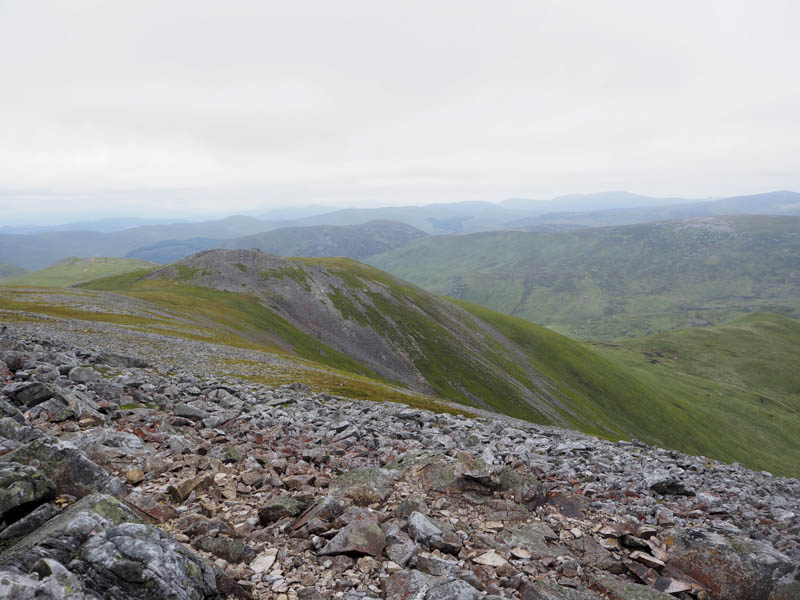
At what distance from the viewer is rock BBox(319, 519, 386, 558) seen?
10.3m

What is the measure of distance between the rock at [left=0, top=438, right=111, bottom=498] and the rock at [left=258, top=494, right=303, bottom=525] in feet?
14.1

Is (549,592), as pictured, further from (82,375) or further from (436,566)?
(82,375)

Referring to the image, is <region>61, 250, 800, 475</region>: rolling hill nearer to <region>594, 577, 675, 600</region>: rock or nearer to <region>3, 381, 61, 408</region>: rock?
<region>3, 381, 61, 408</region>: rock

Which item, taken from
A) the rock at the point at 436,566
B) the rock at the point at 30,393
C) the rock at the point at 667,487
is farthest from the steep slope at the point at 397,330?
the rock at the point at 436,566

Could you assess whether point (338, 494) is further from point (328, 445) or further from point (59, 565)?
point (59, 565)

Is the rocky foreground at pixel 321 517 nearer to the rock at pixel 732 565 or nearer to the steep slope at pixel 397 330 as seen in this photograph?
the rock at pixel 732 565

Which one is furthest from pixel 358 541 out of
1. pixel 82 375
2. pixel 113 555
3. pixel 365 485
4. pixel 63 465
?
pixel 82 375

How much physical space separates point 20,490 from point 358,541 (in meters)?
7.54

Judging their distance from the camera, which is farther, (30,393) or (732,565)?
(30,393)

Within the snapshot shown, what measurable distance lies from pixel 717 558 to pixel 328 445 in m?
15.4

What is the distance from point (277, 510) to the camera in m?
12.2

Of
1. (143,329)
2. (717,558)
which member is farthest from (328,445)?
(143,329)

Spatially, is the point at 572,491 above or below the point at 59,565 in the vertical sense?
below

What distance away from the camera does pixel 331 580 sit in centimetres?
943
